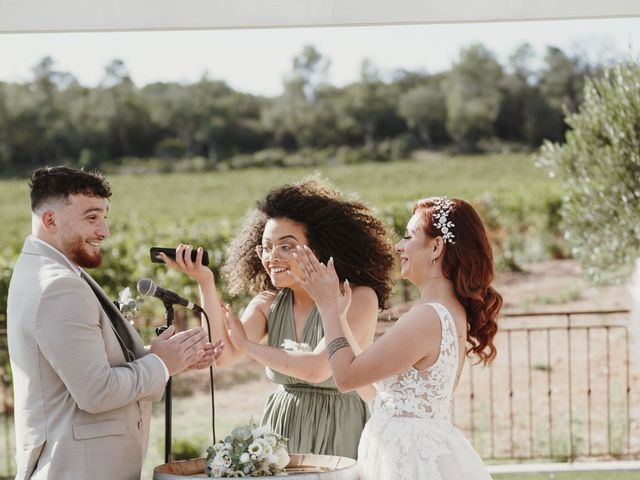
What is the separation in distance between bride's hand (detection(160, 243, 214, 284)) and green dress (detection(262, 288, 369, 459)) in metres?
0.41

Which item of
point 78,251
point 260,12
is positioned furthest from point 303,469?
point 260,12

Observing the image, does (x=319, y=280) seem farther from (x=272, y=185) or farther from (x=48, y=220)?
(x=272, y=185)

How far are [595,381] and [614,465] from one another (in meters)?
4.33

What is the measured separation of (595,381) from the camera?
11.0 meters

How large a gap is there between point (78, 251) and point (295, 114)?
620 inches

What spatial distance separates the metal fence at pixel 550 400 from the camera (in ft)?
25.8

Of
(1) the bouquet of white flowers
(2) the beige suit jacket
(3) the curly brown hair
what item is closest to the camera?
(2) the beige suit jacket

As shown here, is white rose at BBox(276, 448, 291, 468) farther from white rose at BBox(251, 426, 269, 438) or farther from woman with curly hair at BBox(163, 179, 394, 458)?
woman with curly hair at BBox(163, 179, 394, 458)

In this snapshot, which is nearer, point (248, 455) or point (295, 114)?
point (248, 455)

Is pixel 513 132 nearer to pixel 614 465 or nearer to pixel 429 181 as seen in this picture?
pixel 429 181

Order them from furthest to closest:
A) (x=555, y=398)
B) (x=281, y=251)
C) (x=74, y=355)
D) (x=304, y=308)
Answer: (x=555, y=398), (x=304, y=308), (x=281, y=251), (x=74, y=355)

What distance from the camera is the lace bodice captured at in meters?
2.97

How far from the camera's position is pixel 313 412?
3.57 meters

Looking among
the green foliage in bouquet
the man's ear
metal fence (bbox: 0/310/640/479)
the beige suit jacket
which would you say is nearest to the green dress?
the beige suit jacket
